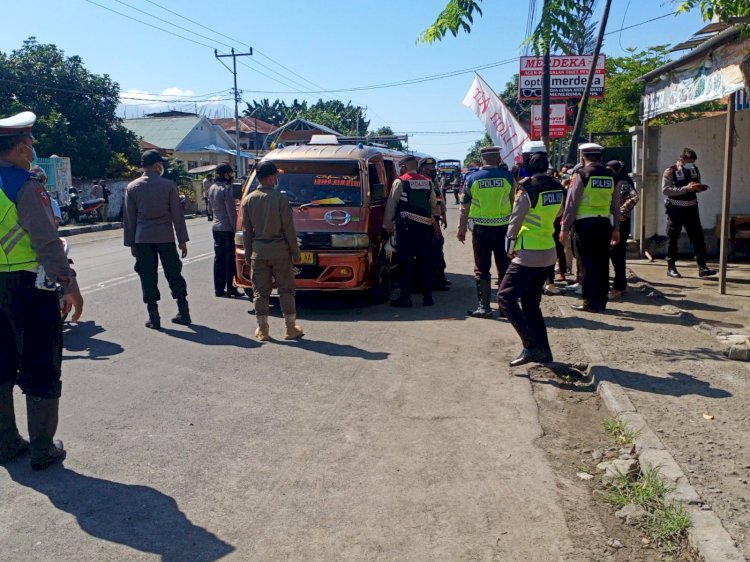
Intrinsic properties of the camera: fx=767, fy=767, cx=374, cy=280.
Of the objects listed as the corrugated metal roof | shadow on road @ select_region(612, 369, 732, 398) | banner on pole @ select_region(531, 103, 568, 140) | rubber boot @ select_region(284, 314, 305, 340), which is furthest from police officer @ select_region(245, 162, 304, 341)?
the corrugated metal roof

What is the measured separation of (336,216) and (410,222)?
100 centimetres

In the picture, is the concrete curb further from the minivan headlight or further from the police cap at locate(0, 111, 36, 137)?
the police cap at locate(0, 111, 36, 137)

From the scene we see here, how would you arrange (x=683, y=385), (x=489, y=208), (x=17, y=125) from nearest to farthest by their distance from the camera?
(x=17, y=125)
(x=683, y=385)
(x=489, y=208)

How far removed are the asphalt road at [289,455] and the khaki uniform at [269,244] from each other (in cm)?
51

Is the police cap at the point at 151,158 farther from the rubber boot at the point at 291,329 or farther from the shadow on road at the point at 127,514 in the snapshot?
the shadow on road at the point at 127,514

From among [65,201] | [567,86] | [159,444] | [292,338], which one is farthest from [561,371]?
[65,201]

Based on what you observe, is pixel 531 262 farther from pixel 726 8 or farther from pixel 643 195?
pixel 643 195

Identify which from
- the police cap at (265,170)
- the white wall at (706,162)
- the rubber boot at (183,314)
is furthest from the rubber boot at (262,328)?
the white wall at (706,162)

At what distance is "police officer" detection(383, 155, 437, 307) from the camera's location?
988 centimetres

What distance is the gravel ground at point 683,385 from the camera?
4223 millimetres

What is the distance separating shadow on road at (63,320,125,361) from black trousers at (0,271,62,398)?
271 centimetres

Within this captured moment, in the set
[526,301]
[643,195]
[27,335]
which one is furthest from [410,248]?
[27,335]

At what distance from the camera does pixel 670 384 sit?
6.14 meters

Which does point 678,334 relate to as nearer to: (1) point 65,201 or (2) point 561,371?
(2) point 561,371
